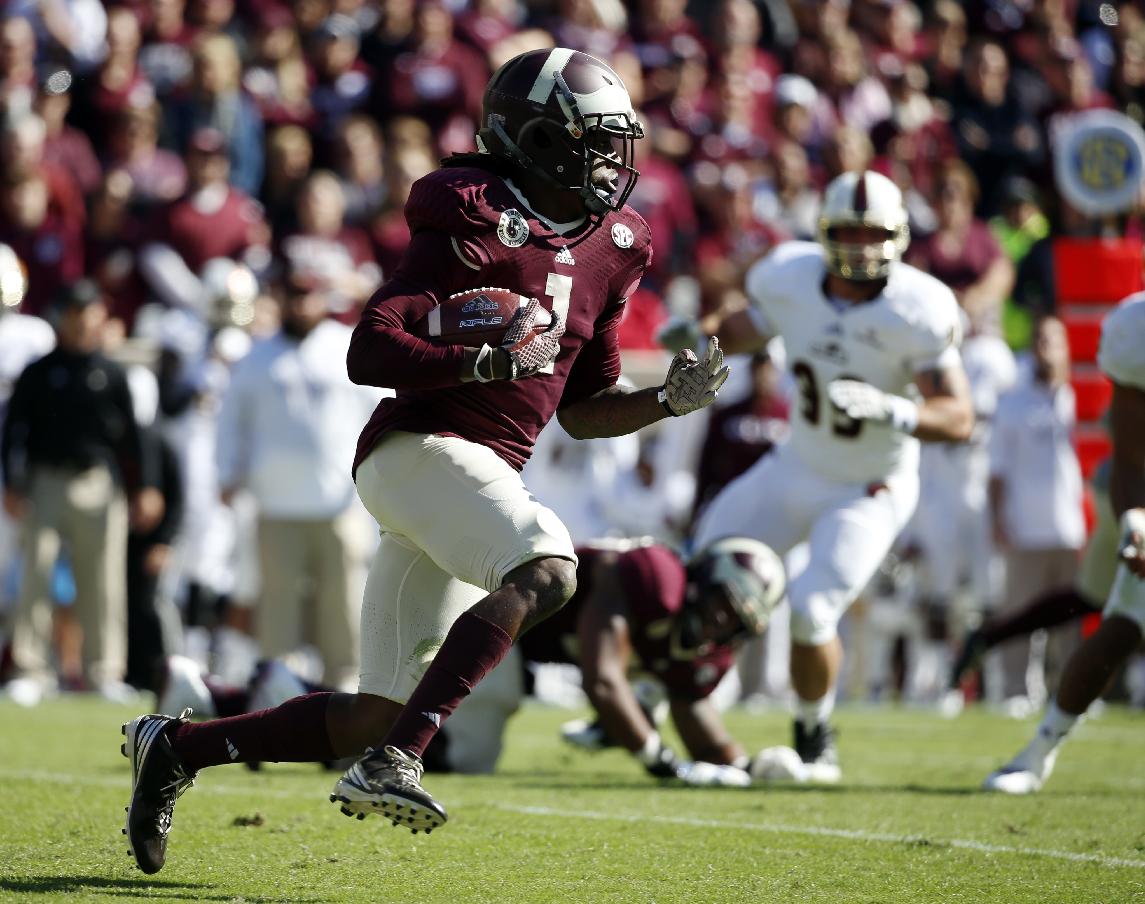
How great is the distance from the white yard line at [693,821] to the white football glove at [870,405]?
1509mm

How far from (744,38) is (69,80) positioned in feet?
14.5

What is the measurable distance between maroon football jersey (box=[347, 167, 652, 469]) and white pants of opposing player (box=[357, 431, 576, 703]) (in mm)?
90

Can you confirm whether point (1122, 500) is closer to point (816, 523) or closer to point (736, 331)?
point (816, 523)

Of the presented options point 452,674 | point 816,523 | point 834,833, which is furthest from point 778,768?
point 452,674

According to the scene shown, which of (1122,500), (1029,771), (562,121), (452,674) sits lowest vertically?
(1029,771)

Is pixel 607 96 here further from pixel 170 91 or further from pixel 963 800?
pixel 170 91

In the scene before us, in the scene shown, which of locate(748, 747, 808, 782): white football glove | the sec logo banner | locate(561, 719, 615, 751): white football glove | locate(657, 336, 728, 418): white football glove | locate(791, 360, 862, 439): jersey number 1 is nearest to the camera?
locate(657, 336, 728, 418): white football glove

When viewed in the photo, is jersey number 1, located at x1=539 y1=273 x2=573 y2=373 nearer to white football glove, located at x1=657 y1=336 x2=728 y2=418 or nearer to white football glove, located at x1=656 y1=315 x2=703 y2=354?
white football glove, located at x1=657 y1=336 x2=728 y2=418

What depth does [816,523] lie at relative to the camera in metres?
6.46

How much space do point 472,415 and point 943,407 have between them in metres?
2.71

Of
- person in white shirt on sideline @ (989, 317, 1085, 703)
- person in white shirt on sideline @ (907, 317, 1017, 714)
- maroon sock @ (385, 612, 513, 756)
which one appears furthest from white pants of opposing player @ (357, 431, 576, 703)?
person in white shirt on sideline @ (907, 317, 1017, 714)

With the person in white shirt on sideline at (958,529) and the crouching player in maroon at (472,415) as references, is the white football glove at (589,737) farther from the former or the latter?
the person in white shirt on sideline at (958,529)

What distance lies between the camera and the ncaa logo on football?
12.8ft

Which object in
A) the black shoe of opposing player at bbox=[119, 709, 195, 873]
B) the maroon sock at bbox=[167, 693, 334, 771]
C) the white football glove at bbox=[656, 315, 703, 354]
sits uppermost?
the white football glove at bbox=[656, 315, 703, 354]
